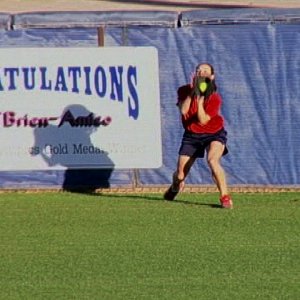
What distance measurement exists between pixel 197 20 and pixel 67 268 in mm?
4804

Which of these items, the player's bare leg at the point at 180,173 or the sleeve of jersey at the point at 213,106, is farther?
the player's bare leg at the point at 180,173

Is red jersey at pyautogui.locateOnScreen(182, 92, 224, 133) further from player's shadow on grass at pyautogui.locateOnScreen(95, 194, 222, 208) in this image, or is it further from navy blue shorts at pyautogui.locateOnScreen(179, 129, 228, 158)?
player's shadow on grass at pyautogui.locateOnScreen(95, 194, 222, 208)

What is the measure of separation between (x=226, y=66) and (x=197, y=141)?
4.57 ft

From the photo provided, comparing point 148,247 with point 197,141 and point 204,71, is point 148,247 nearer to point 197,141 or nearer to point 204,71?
point 197,141

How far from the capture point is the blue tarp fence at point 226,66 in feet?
45.3

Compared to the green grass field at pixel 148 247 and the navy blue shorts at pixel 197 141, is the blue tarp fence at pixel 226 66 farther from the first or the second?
the navy blue shorts at pixel 197 141

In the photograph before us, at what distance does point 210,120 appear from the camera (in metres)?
12.7

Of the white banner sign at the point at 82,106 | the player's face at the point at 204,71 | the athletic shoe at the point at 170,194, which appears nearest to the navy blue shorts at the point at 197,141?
the athletic shoe at the point at 170,194

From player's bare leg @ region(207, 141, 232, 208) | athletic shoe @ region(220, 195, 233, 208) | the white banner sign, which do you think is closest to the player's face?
player's bare leg @ region(207, 141, 232, 208)

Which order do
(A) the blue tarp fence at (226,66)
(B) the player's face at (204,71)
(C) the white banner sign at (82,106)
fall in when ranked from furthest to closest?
1. (C) the white banner sign at (82,106)
2. (A) the blue tarp fence at (226,66)
3. (B) the player's face at (204,71)

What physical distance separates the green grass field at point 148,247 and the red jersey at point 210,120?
0.76 metres

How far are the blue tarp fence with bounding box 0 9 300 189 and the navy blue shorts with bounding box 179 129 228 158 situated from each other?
106cm

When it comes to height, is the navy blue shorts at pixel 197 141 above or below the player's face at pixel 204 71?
below

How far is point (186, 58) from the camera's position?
14.0m
